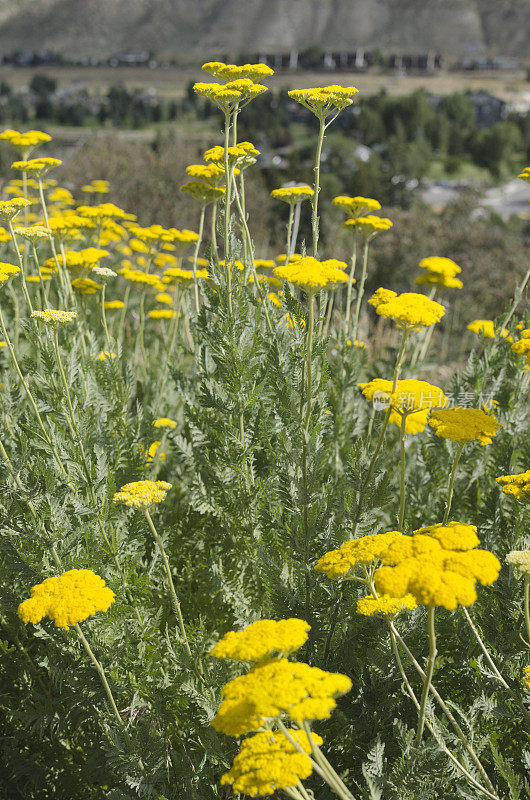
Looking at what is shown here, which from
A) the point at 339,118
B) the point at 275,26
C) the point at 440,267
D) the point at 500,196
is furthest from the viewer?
the point at 275,26

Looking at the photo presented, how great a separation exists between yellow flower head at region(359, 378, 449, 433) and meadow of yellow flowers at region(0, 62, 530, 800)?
1 cm

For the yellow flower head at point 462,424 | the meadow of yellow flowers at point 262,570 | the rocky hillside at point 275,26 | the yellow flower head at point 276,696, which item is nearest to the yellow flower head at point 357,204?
the meadow of yellow flowers at point 262,570

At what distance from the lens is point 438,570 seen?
1253 millimetres

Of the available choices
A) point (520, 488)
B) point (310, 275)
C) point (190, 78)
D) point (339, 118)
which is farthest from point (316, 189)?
point (190, 78)

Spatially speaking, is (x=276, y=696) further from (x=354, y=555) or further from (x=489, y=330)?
(x=489, y=330)

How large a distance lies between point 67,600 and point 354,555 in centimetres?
70

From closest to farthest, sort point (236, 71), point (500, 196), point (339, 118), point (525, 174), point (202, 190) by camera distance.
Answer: point (236, 71) < point (202, 190) < point (525, 174) < point (339, 118) < point (500, 196)

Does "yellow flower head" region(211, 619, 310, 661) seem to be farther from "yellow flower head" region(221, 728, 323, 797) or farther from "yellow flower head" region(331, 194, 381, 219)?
"yellow flower head" region(331, 194, 381, 219)

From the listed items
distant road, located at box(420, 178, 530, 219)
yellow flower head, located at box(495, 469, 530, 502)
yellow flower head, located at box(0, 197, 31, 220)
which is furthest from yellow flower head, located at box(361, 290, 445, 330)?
distant road, located at box(420, 178, 530, 219)

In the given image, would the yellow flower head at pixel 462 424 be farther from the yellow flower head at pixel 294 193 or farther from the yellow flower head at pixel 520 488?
the yellow flower head at pixel 294 193

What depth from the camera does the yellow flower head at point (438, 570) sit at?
1.19m

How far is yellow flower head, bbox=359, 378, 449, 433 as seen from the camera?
1840 mm

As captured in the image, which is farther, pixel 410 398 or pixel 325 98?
pixel 325 98

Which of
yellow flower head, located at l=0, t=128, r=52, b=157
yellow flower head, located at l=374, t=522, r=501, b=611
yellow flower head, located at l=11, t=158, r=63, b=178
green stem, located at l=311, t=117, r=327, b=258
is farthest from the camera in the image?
yellow flower head, located at l=0, t=128, r=52, b=157
